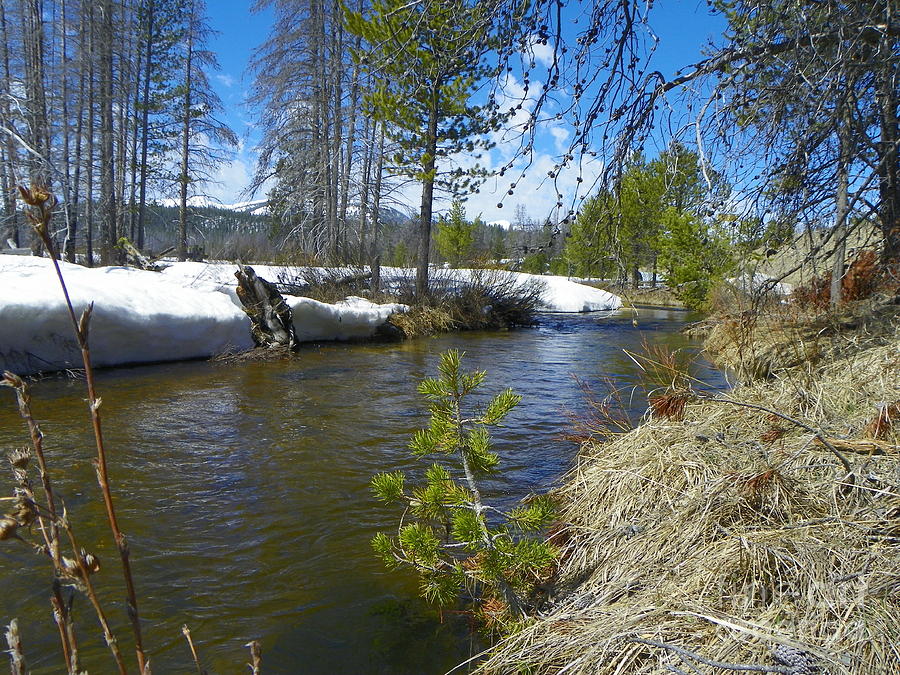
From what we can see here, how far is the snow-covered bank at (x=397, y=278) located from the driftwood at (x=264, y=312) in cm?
88

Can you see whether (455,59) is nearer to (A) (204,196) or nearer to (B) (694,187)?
(B) (694,187)

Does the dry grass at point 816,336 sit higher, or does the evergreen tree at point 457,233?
the evergreen tree at point 457,233

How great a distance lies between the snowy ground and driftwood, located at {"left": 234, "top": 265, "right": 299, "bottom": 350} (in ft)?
0.90

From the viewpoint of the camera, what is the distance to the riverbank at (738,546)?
5.73 feet

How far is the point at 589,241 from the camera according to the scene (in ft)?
11.7

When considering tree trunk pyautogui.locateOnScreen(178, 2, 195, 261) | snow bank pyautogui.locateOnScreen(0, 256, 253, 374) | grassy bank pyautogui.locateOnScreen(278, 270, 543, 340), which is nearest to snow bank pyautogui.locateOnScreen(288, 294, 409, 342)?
grassy bank pyautogui.locateOnScreen(278, 270, 543, 340)

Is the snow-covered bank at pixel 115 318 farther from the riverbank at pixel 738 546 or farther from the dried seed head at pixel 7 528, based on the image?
the dried seed head at pixel 7 528

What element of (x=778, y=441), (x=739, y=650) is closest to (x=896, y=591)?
(x=739, y=650)

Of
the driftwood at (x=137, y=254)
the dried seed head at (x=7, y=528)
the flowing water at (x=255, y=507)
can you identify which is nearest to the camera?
the dried seed head at (x=7, y=528)

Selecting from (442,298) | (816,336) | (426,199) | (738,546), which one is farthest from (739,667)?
(426,199)

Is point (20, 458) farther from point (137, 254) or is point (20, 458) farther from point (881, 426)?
point (137, 254)

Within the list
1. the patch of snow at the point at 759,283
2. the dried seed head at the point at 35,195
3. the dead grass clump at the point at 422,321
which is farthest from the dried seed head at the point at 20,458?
the dead grass clump at the point at 422,321

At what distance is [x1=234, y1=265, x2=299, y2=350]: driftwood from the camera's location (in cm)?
1086

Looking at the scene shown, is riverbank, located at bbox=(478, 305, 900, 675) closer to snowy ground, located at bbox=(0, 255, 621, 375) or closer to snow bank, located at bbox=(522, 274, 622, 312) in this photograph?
snowy ground, located at bbox=(0, 255, 621, 375)
